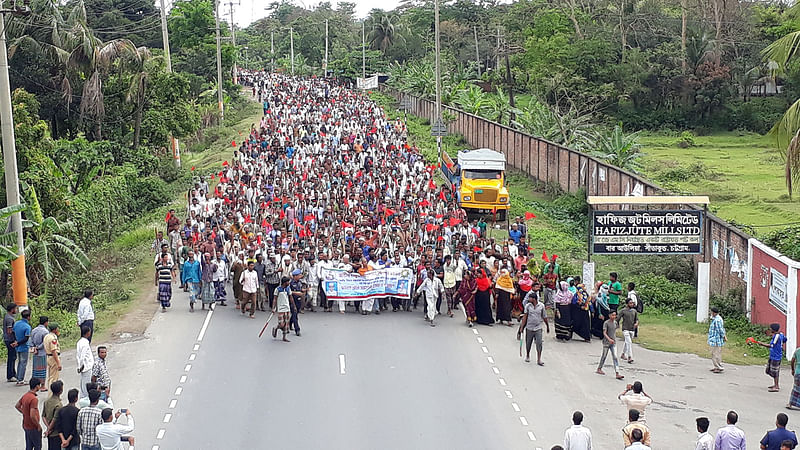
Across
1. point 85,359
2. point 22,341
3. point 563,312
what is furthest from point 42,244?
point 563,312

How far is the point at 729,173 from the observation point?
50.0m

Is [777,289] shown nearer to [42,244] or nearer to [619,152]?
[42,244]

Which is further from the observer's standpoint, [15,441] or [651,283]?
[651,283]

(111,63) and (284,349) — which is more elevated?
(111,63)

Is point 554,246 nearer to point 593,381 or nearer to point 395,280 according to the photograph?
point 395,280

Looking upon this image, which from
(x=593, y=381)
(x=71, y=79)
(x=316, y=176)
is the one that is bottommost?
(x=593, y=381)

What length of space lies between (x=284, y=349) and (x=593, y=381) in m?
6.20

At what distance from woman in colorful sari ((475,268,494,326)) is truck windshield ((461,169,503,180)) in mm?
13275

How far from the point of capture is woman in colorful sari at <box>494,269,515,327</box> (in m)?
21.8

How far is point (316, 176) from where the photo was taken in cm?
3622

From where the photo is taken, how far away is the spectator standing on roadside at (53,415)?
42.7ft

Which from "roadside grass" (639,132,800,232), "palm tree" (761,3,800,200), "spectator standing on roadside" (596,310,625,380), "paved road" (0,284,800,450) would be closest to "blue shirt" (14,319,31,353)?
"paved road" (0,284,800,450)

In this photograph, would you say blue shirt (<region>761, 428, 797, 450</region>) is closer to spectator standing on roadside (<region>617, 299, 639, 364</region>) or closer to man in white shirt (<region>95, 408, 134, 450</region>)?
spectator standing on roadside (<region>617, 299, 639, 364</region>)

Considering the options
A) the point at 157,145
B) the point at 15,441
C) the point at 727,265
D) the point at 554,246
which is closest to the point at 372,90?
the point at 157,145
